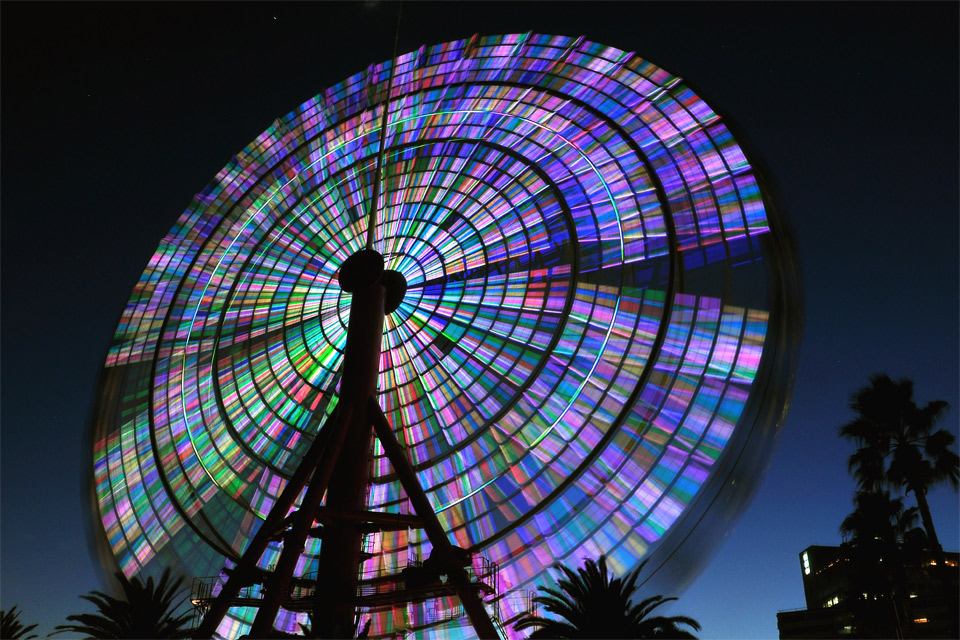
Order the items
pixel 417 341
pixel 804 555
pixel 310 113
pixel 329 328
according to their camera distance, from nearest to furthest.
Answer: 1. pixel 417 341
2. pixel 329 328
3. pixel 310 113
4. pixel 804 555

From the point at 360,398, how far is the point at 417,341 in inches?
146

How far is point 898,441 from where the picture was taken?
2367 centimetres

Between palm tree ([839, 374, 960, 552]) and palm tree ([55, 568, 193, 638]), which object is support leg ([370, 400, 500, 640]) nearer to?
palm tree ([55, 568, 193, 638])

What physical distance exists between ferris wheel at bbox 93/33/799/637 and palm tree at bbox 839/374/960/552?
27.2ft

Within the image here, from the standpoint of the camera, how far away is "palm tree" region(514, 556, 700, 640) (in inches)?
666

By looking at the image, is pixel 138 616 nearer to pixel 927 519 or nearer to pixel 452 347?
pixel 452 347

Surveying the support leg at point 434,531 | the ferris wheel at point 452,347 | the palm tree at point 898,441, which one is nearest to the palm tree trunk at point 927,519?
the palm tree at point 898,441

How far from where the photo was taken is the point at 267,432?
896 inches

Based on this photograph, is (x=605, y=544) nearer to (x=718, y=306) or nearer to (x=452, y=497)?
(x=452, y=497)

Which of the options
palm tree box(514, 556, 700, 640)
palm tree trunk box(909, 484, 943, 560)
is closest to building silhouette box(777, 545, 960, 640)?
palm tree trunk box(909, 484, 943, 560)

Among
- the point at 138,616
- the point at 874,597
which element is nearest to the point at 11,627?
the point at 138,616

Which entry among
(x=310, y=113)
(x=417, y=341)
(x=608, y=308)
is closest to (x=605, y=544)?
(x=608, y=308)

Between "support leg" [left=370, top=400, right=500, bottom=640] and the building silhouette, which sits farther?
the building silhouette

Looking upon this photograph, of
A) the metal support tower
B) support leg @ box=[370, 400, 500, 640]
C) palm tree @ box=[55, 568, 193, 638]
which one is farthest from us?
palm tree @ box=[55, 568, 193, 638]
